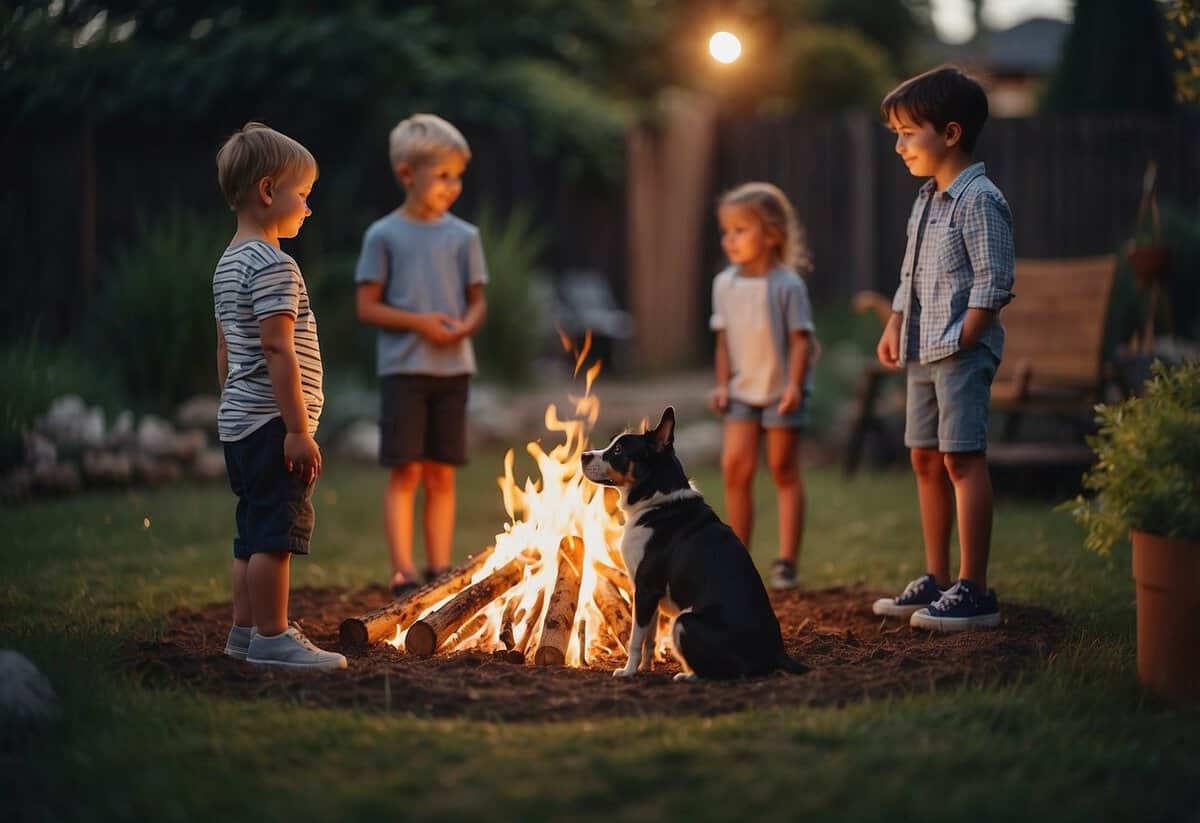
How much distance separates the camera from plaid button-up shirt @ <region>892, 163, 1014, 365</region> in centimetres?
470

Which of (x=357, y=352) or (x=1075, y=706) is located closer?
(x=1075, y=706)

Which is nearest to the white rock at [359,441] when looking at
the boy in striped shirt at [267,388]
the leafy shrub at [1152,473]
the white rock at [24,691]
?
the boy in striped shirt at [267,388]

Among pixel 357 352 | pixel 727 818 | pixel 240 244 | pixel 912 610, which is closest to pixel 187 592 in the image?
pixel 240 244

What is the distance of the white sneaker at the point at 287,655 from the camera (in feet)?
13.7

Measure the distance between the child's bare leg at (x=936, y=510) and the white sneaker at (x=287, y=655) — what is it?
246 cm

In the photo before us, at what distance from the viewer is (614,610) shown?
4930 mm

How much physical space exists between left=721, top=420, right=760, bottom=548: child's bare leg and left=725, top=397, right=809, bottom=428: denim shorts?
0.03 meters

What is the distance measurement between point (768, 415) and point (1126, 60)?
13398 mm

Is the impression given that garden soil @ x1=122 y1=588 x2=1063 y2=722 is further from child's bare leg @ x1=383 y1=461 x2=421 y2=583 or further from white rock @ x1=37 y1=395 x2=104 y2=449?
white rock @ x1=37 y1=395 x2=104 y2=449

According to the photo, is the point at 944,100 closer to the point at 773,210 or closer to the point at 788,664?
the point at 773,210

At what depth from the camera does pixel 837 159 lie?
15070mm

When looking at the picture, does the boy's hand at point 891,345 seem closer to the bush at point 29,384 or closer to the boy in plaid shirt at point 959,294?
the boy in plaid shirt at point 959,294

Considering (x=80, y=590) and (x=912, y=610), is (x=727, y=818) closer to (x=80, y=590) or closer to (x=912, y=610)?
(x=912, y=610)

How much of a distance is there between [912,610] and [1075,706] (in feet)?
4.77
